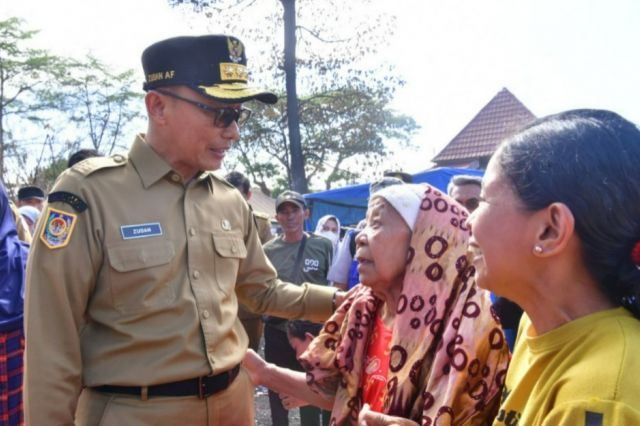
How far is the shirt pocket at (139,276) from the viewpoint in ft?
6.88

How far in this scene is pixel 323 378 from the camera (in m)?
2.24

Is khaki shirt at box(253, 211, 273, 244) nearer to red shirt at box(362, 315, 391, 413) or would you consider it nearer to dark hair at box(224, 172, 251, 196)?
dark hair at box(224, 172, 251, 196)

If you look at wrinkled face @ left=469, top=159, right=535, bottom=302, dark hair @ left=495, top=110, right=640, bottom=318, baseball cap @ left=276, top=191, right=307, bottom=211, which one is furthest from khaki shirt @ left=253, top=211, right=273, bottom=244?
dark hair @ left=495, top=110, right=640, bottom=318

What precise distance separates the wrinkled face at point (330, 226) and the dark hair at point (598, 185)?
680cm

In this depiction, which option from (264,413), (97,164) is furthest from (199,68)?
(264,413)

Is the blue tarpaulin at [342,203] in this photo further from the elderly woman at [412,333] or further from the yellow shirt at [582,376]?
the yellow shirt at [582,376]

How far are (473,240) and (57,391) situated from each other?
1416 mm

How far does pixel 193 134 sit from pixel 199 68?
0.87ft

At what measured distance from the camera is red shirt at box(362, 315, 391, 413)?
203 cm

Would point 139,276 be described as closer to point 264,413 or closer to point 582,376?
point 582,376

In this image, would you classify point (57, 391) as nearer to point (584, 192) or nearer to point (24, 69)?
point (584, 192)

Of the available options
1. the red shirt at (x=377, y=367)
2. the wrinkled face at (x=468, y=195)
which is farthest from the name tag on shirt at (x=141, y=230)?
the wrinkled face at (x=468, y=195)

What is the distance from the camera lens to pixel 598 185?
4.12ft

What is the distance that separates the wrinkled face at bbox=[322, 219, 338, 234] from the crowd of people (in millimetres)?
5312
